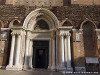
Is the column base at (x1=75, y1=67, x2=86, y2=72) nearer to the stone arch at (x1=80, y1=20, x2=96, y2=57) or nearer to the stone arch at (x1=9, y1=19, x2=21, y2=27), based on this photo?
the stone arch at (x1=80, y1=20, x2=96, y2=57)

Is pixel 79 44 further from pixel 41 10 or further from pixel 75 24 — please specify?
pixel 41 10

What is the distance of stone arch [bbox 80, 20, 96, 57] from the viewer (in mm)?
15929

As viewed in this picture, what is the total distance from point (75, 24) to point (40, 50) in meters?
3.52

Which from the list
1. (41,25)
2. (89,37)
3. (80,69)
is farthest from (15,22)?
(80,69)

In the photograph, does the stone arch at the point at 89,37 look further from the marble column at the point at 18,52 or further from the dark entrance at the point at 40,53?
the marble column at the point at 18,52

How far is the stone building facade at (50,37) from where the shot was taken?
1525 centimetres

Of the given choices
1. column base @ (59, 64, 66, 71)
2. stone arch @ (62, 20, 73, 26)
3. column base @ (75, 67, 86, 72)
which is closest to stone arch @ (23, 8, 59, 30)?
stone arch @ (62, 20, 73, 26)

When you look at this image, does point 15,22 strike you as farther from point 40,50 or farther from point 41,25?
point 40,50

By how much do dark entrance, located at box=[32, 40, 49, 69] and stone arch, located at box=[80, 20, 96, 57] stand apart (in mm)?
3078

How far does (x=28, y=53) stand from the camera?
15727mm

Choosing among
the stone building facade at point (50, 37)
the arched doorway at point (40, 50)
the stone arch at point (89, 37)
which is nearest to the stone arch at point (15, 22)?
the stone building facade at point (50, 37)

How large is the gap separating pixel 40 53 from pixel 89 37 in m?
4.14

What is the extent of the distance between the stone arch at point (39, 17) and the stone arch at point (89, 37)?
2.29 meters

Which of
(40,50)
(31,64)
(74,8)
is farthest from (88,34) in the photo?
(31,64)
